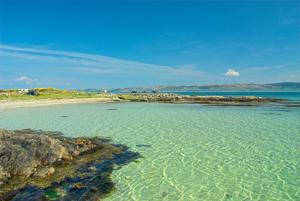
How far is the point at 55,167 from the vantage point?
38.0 feet

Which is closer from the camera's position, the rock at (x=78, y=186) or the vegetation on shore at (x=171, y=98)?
the rock at (x=78, y=186)

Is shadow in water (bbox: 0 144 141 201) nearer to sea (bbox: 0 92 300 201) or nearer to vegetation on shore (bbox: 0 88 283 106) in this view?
sea (bbox: 0 92 300 201)

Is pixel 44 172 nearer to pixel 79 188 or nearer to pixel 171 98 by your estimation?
pixel 79 188

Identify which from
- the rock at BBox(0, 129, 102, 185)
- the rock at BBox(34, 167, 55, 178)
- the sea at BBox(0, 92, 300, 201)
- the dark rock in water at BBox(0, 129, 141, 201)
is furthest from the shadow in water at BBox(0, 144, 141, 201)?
the rock at BBox(0, 129, 102, 185)

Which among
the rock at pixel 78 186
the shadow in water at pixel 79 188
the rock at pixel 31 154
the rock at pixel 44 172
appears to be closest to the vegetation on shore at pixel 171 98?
the rock at pixel 31 154

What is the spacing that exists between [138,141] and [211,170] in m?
6.55

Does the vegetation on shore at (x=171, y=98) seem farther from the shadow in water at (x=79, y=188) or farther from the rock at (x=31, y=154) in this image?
the shadow in water at (x=79, y=188)

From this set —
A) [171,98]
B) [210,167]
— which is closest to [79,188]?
[210,167]

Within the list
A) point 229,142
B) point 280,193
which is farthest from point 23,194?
point 229,142

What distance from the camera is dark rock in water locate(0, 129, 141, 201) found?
9035 millimetres

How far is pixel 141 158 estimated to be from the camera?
13141 mm

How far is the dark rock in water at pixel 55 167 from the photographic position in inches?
356

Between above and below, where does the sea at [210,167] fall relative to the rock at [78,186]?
below

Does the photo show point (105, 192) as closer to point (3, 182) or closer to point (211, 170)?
point (3, 182)
